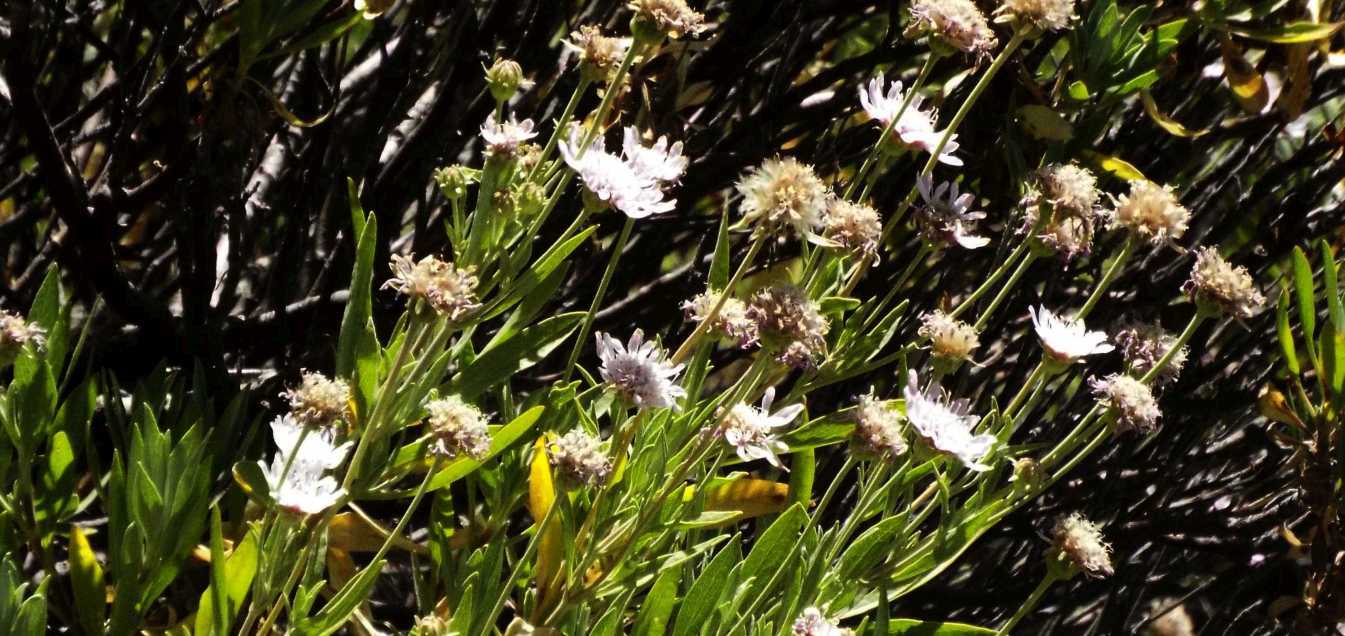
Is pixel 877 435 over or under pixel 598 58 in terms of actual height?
under

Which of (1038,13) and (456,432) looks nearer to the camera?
(456,432)

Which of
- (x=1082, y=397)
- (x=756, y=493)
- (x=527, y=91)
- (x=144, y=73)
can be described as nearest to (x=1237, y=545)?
(x=1082, y=397)

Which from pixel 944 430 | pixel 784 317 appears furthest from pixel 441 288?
pixel 944 430

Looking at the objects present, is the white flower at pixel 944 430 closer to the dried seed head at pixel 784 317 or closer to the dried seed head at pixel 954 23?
the dried seed head at pixel 784 317

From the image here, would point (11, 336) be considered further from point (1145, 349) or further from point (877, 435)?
point (1145, 349)

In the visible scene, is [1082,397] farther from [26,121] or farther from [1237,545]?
[26,121]

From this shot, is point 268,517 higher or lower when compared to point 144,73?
lower

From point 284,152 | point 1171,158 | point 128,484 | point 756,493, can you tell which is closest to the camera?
point 128,484

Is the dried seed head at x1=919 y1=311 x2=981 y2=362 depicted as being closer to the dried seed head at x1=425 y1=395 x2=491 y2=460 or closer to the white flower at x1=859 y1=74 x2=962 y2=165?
the white flower at x1=859 y1=74 x2=962 y2=165
